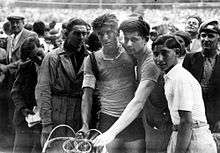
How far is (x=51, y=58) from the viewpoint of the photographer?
318 centimetres

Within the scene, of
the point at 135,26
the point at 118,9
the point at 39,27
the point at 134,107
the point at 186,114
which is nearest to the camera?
the point at 186,114

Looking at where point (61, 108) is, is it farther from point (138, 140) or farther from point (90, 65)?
point (138, 140)

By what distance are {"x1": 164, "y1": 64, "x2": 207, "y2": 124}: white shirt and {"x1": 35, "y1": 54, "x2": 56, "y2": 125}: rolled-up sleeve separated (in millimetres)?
968

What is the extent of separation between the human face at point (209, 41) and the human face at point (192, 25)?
669 millimetres

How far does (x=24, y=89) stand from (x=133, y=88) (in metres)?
1.05

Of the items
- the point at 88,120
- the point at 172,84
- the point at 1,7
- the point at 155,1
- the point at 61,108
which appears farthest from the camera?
the point at 1,7

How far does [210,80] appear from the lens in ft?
10.5

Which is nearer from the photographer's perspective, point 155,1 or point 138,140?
point 138,140

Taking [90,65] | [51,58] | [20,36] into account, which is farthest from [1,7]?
[90,65]

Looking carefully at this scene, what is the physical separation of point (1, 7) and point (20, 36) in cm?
31

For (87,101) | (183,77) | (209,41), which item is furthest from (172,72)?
(209,41)

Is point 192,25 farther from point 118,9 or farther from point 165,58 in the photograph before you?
point 165,58

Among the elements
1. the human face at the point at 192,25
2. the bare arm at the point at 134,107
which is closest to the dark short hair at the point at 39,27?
the human face at the point at 192,25

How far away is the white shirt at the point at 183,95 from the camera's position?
2.41 metres
